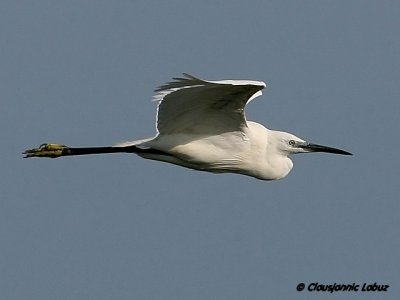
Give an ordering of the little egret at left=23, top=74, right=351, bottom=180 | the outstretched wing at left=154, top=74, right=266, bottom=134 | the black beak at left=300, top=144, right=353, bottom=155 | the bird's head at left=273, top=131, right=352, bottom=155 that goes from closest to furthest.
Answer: the outstretched wing at left=154, top=74, right=266, bottom=134, the little egret at left=23, top=74, right=351, bottom=180, the bird's head at left=273, top=131, right=352, bottom=155, the black beak at left=300, top=144, right=353, bottom=155

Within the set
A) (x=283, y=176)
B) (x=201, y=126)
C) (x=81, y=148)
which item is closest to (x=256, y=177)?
(x=283, y=176)

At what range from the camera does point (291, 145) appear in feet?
40.3

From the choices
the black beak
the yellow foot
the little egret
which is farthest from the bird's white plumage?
the yellow foot

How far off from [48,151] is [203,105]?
277 centimetres

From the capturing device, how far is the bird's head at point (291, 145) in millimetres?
12125

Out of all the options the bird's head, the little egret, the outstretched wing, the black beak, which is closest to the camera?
the outstretched wing

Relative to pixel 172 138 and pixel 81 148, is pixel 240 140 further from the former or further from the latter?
pixel 81 148

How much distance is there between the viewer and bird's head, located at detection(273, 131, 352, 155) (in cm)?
1212

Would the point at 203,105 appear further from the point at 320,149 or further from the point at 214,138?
the point at 320,149

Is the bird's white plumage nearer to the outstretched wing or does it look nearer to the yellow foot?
the outstretched wing

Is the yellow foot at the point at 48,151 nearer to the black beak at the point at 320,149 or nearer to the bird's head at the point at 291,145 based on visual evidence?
→ the bird's head at the point at 291,145

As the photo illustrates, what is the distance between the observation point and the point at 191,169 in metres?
11.8

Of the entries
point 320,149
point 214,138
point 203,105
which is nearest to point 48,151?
point 214,138

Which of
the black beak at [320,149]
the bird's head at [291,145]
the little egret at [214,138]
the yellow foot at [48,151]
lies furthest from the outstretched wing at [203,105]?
the yellow foot at [48,151]
